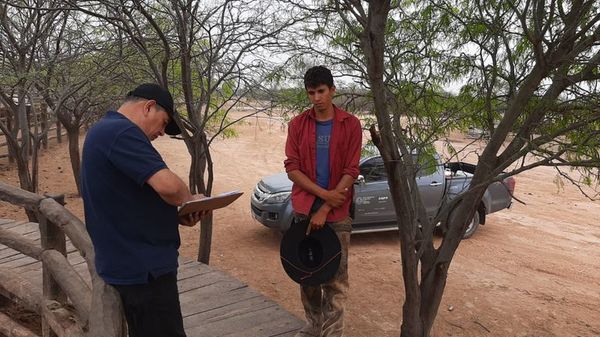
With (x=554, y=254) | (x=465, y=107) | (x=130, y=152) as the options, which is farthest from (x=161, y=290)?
(x=554, y=254)

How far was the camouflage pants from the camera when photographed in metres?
2.92

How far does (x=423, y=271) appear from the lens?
4066 mm

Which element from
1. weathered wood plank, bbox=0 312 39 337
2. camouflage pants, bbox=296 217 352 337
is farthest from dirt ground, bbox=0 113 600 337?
weathered wood plank, bbox=0 312 39 337

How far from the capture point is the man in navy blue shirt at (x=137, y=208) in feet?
5.60

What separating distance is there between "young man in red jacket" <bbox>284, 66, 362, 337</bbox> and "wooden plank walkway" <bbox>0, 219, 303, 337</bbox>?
442 millimetres

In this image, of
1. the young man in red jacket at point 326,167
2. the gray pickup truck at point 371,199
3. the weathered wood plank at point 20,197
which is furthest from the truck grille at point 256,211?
the weathered wood plank at point 20,197

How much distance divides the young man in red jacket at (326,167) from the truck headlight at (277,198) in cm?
499

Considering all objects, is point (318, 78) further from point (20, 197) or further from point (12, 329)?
point (12, 329)

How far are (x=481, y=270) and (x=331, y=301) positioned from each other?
5.59 meters

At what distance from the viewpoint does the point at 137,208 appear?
71.2 inches

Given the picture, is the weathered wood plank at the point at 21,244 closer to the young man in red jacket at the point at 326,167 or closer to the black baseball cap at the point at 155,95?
the black baseball cap at the point at 155,95

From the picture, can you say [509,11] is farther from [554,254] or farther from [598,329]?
[554,254]

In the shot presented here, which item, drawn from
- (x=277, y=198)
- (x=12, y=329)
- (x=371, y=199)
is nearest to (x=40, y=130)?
(x=277, y=198)

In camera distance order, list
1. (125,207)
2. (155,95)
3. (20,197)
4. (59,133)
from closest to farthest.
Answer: (125,207) → (155,95) → (20,197) → (59,133)
